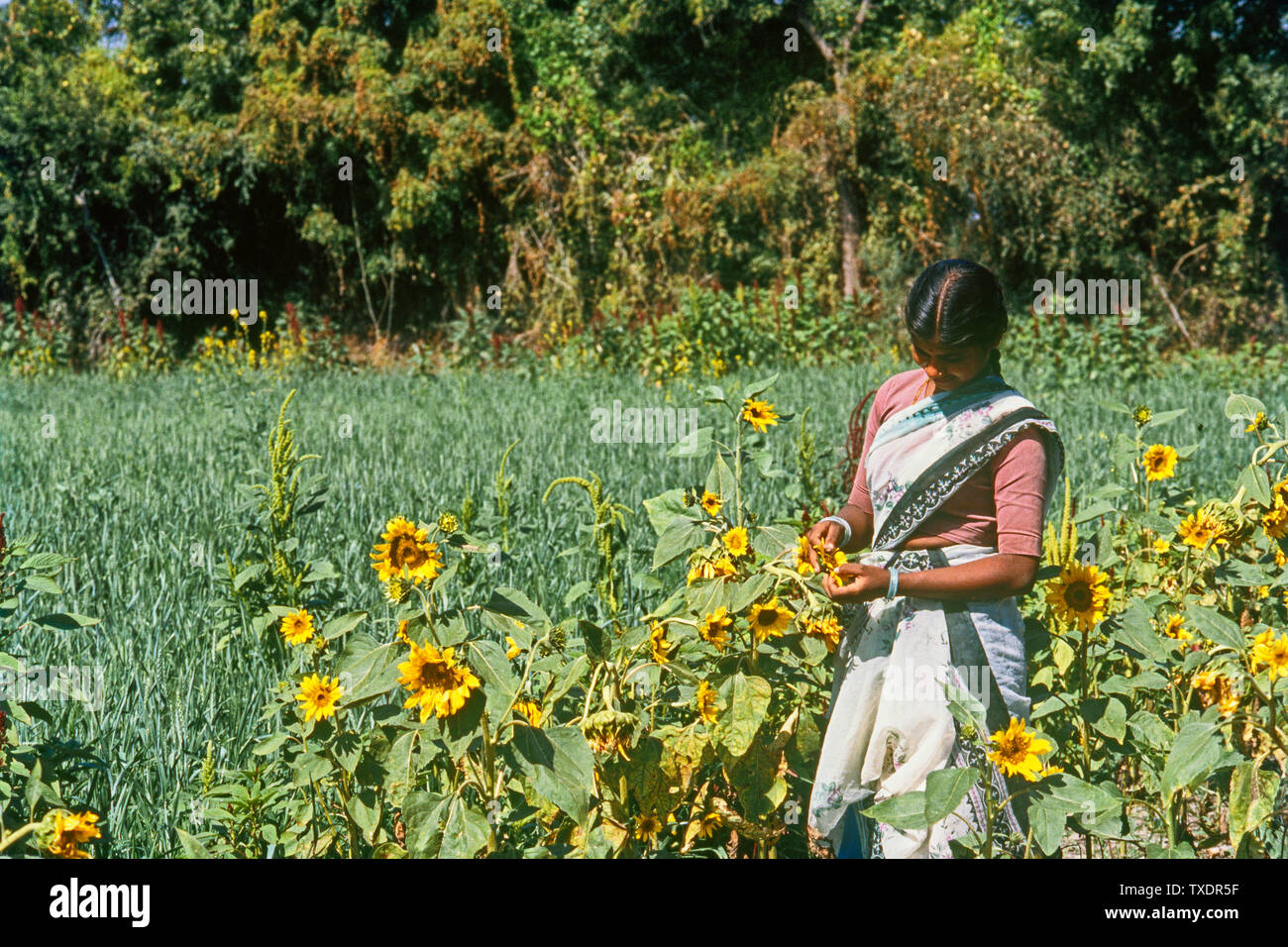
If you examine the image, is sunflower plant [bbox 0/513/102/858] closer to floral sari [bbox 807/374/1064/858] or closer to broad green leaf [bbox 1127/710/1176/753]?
floral sari [bbox 807/374/1064/858]

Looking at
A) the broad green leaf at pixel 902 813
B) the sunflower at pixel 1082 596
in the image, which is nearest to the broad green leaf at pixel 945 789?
the broad green leaf at pixel 902 813

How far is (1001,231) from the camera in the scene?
12.1m

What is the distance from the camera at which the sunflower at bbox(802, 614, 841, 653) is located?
1649 millimetres

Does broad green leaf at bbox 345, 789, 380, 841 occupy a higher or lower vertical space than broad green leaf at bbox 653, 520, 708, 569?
lower

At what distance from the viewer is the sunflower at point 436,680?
1.34 m

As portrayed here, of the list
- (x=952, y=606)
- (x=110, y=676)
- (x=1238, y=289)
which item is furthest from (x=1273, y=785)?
(x=1238, y=289)

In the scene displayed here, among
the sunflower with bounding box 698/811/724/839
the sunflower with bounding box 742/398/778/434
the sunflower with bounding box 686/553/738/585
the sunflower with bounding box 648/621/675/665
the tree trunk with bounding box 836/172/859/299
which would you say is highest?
the tree trunk with bounding box 836/172/859/299

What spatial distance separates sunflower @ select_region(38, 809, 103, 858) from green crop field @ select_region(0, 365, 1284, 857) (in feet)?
1.44

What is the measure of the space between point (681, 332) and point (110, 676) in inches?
300

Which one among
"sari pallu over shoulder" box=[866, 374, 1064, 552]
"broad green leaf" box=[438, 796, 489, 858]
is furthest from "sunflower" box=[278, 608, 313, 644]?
"sari pallu over shoulder" box=[866, 374, 1064, 552]

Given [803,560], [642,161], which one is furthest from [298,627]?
[642,161]

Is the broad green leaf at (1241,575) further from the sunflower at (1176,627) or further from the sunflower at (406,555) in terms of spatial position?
the sunflower at (406,555)

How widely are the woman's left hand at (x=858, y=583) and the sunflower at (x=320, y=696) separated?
737mm
